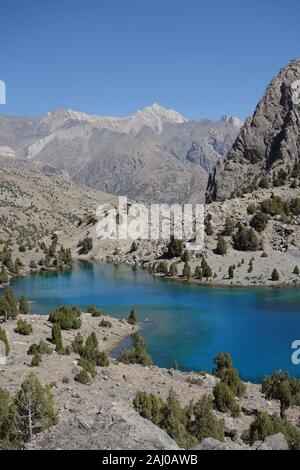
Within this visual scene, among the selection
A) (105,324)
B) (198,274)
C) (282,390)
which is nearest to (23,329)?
(105,324)

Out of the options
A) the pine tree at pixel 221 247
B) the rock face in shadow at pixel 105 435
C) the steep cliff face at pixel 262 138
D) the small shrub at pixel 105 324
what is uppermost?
the steep cliff face at pixel 262 138

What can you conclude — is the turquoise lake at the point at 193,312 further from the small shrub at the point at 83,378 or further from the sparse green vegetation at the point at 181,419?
the sparse green vegetation at the point at 181,419

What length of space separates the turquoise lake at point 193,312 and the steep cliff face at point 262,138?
56817 mm

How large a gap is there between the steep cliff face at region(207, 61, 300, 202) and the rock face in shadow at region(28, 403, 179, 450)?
126406 mm

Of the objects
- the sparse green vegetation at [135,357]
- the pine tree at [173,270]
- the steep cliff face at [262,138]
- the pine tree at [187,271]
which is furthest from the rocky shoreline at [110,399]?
the steep cliff face at [262,138]

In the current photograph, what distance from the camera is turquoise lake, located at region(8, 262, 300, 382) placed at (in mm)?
46375

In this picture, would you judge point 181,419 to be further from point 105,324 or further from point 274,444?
point 105,324

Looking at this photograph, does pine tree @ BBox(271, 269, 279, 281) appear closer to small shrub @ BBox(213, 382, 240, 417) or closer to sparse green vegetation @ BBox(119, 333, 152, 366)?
sparse green vegetation @ BBox(119, 333, 152, 366)

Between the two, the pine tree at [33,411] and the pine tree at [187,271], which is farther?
the pine tree at [187,271]

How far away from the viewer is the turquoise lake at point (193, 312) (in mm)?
46375

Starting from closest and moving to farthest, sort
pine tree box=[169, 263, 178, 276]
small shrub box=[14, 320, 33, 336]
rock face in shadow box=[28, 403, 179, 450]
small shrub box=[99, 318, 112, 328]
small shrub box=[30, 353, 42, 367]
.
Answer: rock face in shadow box=[28, 403, 179, 450] → small shrub box=[30, 353, 42, 367] → small shrub box=[14, 320, 33, 336] → small shrub box=[99, 318, 112, 328] → pine tree box=[169, 263, 178, 276]

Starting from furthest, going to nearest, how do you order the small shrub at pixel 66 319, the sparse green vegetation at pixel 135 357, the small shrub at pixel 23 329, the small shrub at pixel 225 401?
the small shrub at pixel 66 319 < the small shrub at pixel 23 329 < the sparse green vegetation at pixel 135 357 < the small shrub at pixel 225 401

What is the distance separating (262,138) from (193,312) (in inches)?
3796

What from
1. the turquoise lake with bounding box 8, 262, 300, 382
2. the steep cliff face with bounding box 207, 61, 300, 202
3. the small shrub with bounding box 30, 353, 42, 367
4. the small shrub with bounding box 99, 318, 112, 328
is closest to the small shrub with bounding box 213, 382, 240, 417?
the small shrub with bounding box 30, 353, 42, 367
